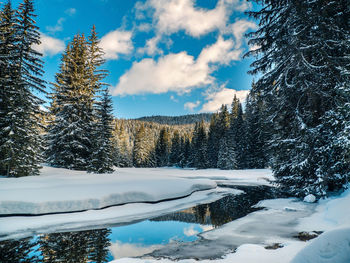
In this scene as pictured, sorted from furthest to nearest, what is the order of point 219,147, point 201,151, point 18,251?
1. point 201,151
2. point 219,147
3. point 18,251

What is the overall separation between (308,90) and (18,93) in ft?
53.1

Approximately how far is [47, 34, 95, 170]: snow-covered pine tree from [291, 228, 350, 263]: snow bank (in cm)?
1809

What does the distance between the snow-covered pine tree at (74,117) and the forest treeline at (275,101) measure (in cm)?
9

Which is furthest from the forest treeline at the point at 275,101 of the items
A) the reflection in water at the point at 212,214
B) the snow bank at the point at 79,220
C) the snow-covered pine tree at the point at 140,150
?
the snow-covered pine tree at the point at 140,150

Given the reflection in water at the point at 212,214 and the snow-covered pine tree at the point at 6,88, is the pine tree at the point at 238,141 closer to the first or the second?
the reflection in water at the point at 212,214

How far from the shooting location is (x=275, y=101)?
1050 centimetres

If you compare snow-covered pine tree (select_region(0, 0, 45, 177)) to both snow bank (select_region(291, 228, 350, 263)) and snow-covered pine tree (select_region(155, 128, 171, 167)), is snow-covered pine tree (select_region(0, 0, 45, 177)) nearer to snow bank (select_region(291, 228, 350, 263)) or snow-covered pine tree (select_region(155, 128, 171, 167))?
snow bank (select_region(291, 228, 350, 263))

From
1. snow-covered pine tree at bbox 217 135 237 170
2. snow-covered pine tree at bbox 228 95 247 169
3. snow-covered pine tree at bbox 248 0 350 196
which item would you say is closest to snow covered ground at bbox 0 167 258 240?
snow-covered pine tree at bbox 248 0 350 196

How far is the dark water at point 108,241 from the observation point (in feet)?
14.7

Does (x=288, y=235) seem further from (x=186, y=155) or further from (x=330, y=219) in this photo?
(x=186, y=155)

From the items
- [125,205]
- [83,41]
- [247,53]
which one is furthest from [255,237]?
[83,41]

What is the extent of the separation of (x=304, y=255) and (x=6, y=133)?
1524 centimetres

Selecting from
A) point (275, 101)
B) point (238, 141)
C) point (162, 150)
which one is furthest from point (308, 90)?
point (162, 150)

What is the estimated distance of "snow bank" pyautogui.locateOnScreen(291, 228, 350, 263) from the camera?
2.30 metres
